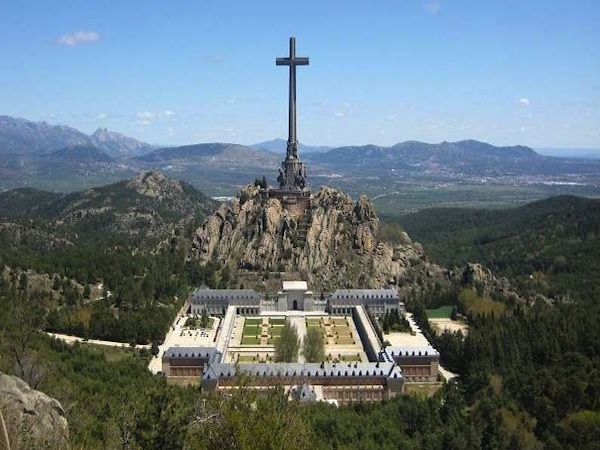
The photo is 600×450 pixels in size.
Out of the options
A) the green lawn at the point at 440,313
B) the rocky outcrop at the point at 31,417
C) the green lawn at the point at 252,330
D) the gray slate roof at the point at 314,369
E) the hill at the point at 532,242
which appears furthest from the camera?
the hill at the point at 532,242

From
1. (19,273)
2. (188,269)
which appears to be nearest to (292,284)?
(188,269)

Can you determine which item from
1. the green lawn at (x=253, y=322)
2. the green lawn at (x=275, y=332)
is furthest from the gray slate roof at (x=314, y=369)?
the green lawn at (x=253, y=322)

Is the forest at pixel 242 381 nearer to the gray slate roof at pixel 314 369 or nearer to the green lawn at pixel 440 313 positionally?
the green lawn at pixel 440 313

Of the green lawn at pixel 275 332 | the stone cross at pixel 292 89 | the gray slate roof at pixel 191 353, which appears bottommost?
the green lawn at pixel 275 332

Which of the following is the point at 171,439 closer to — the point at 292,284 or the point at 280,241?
the point at 292,284

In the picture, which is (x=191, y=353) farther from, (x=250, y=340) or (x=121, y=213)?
(x=121, y=213)

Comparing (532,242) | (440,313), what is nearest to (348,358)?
(440,313)
